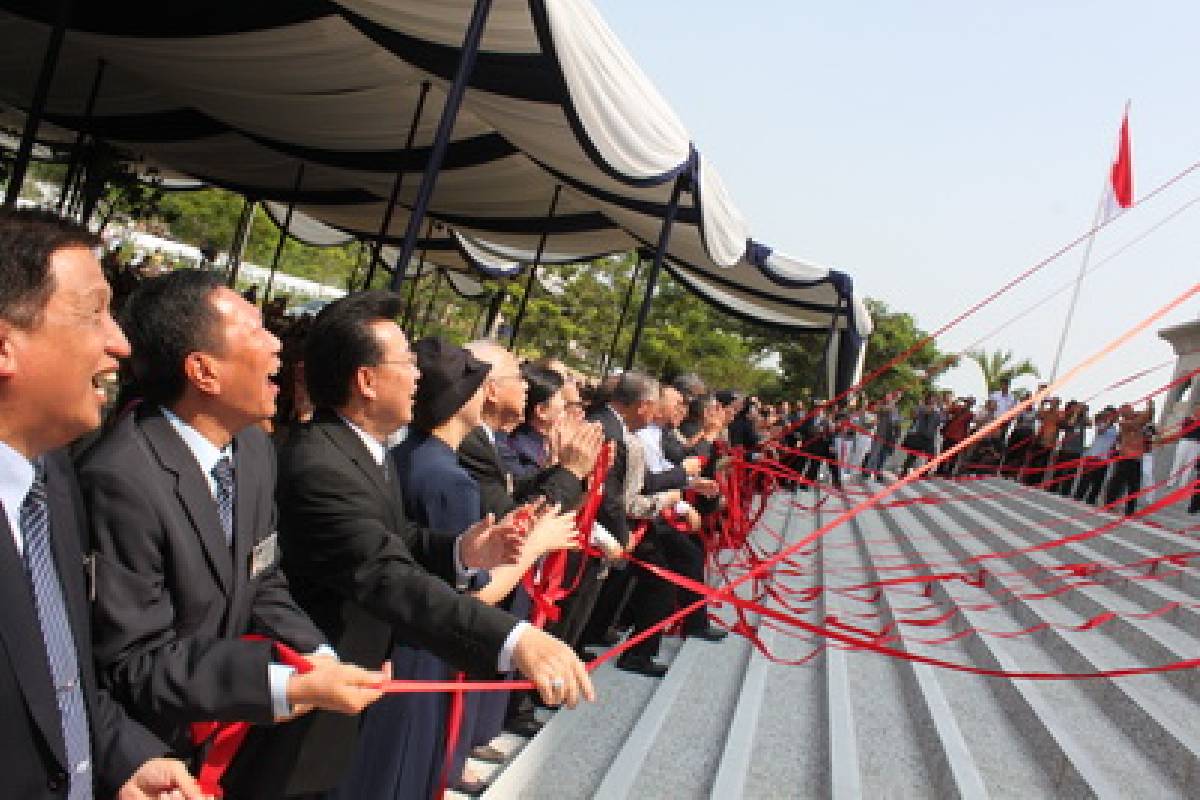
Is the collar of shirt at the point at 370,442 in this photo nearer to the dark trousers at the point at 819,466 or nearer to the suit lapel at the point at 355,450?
the suit lapel at the point at 355,450

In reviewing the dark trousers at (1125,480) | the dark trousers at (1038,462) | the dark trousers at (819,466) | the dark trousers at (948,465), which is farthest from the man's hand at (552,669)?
the dark trousers at (948,465)

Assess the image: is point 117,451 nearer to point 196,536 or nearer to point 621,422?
point 196,536

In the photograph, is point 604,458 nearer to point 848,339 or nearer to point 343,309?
point 343,309

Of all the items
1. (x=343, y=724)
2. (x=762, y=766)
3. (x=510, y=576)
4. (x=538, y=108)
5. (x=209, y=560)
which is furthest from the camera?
(x=538, y=108)

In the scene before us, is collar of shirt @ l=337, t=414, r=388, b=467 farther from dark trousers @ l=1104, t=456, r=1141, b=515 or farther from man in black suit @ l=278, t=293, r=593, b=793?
dark trousers @ l=1104, t=456, r=1141, b=515

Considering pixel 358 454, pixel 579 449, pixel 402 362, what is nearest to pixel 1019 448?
pixel 579 449

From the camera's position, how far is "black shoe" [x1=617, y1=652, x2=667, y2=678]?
231 inches

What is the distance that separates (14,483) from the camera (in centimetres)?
139

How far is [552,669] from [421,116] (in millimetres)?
7423

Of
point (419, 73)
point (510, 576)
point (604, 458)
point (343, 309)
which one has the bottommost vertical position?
point (510, 576)

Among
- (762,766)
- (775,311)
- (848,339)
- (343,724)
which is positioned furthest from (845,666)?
(775,311)

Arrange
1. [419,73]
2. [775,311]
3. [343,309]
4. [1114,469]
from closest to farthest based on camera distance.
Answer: [343,309] → [419,73] → [1114,469] → [775,311]

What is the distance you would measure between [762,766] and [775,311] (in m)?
10.9

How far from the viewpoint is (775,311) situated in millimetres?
14898
